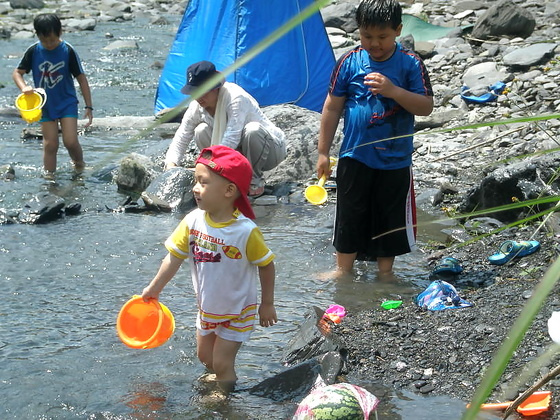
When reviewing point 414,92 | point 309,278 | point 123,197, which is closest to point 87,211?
point 123,197

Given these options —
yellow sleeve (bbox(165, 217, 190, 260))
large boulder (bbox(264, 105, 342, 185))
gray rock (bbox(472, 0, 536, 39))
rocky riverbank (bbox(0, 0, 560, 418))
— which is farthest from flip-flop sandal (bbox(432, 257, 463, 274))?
gray rock (bbox(472, 0, 536, 39))

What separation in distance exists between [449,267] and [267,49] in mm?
4670

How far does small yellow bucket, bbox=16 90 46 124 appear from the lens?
24.6ft

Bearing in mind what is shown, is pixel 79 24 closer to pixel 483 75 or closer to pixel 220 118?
pixel 483 75

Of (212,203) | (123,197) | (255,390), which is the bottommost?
(123,197)

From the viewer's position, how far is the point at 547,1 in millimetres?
13328

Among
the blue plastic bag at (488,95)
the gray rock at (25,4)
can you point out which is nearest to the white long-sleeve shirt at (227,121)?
the blue plastic bag at (488,95)

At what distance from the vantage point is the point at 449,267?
191 inches

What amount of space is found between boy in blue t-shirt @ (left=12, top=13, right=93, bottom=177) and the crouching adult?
73.0 inches

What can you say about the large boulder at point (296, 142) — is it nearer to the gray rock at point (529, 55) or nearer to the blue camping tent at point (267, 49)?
the blue camping tent at point (267, 49)

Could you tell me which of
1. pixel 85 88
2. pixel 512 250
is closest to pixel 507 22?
pixel 85 88

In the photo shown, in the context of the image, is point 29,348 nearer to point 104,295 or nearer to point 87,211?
point 104,295

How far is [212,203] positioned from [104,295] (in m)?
1.74

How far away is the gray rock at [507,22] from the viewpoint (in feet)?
37.0
